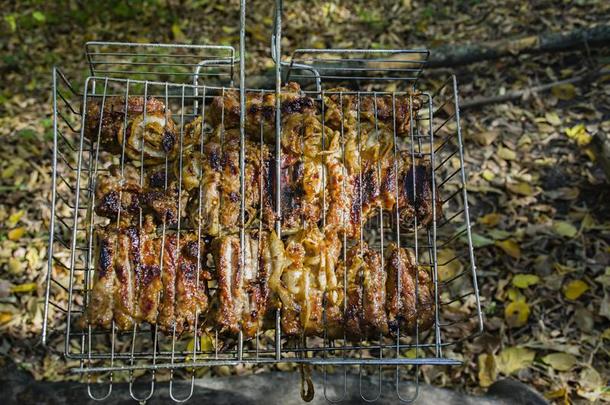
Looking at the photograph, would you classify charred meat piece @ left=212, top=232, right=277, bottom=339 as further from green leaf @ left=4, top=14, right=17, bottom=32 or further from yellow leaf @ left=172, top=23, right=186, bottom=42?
green leaf @ left=4, top=14, right=17, bottom=32

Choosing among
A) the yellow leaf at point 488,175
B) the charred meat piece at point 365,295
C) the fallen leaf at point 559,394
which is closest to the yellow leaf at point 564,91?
the yellow leaf at point 488,175

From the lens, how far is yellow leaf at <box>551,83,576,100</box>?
6648 mm

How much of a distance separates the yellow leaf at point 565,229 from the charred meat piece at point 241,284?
344 cm

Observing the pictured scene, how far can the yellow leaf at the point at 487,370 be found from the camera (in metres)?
4.84

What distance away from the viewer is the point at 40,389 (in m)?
4.24

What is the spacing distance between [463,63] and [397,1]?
2.27 metres

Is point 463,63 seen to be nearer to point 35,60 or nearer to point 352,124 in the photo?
point 352,124

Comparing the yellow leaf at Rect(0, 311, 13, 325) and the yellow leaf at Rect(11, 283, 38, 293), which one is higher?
the yellow leaf at Rect(11, 283, 38, 293)

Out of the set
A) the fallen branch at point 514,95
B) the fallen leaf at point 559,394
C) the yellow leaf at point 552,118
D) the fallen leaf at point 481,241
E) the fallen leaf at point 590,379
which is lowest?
the fallen leaf at point 559,394

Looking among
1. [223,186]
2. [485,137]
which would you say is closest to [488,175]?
[485,137]

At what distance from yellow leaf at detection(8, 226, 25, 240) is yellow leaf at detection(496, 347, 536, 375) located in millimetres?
4956

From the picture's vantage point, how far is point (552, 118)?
6.50 m

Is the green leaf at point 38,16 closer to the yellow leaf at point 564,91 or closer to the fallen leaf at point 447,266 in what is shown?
the fallen leaf at point 447,266

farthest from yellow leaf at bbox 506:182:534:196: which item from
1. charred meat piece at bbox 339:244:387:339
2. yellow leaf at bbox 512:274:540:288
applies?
charred meat piece at bbox 339:244:387:339
